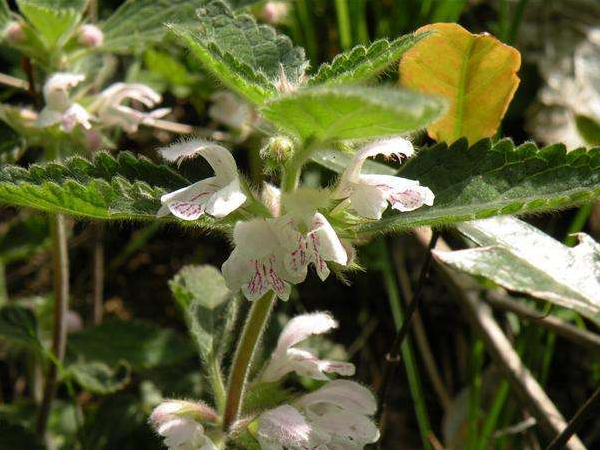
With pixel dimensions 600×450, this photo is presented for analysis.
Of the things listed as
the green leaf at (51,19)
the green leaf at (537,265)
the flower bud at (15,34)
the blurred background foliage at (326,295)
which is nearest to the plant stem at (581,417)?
the green leaf at (537,265)

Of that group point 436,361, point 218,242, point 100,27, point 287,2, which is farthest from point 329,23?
point 436,361

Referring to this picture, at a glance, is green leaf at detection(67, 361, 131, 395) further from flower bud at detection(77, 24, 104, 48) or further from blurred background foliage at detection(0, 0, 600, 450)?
flower bud at detection(77, 24, 104, 48)

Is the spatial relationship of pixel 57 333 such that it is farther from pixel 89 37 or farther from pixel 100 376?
pixel 89 37

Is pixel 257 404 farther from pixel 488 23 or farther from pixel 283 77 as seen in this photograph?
pixel 488 23

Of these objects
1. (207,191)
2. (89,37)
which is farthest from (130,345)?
(207,191)

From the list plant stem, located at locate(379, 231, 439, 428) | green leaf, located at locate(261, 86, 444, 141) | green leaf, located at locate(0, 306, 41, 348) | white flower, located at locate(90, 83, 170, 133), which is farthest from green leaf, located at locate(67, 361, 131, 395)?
green leaf, located at locate(261, 86, 444, 141)

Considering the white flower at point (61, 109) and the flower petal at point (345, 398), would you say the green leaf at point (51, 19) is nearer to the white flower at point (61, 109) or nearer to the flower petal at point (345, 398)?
the white flower at point (61, 109)
